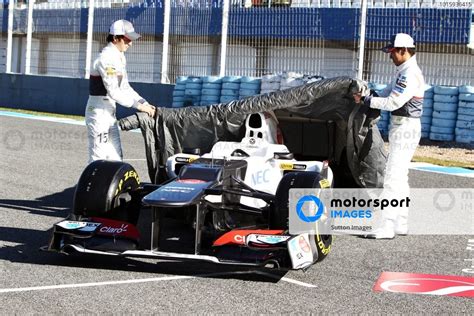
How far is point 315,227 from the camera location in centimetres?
677

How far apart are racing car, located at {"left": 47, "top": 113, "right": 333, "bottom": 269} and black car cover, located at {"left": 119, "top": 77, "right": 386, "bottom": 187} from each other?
1.49 ft

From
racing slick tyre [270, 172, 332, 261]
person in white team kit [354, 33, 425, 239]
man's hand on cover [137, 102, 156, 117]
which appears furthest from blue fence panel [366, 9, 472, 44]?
racing slick tyre [270, 172, 332, 261]

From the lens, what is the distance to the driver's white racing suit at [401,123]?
818 cm

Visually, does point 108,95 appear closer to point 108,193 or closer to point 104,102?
point 104,102

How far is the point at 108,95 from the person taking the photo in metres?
8.60

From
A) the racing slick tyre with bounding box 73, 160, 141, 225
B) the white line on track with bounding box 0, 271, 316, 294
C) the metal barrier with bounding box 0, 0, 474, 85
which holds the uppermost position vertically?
the metal barrier with bounding box 0, 0, 474, 85

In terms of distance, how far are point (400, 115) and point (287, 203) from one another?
2.05 m

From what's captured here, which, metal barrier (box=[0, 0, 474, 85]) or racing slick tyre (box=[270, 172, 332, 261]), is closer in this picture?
racing slick tyre (box=[270, 172, 332, 261])

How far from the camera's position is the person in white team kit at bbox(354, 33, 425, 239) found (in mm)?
8188

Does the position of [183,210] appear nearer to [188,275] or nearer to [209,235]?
[209,235]

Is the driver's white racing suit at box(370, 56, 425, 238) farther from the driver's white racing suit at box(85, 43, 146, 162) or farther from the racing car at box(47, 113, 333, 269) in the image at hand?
the driver's white racing suit at box(85, 43, 146, 162)

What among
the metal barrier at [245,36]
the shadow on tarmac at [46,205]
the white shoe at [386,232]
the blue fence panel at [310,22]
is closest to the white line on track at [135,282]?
the white shoe at [386,232]

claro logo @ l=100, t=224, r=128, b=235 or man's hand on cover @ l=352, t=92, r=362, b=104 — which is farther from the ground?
man's hand on cover @ l=352, t=92, r=362, b=104

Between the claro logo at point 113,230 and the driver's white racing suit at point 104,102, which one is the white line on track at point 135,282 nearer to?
the claro logo at point 113,230
